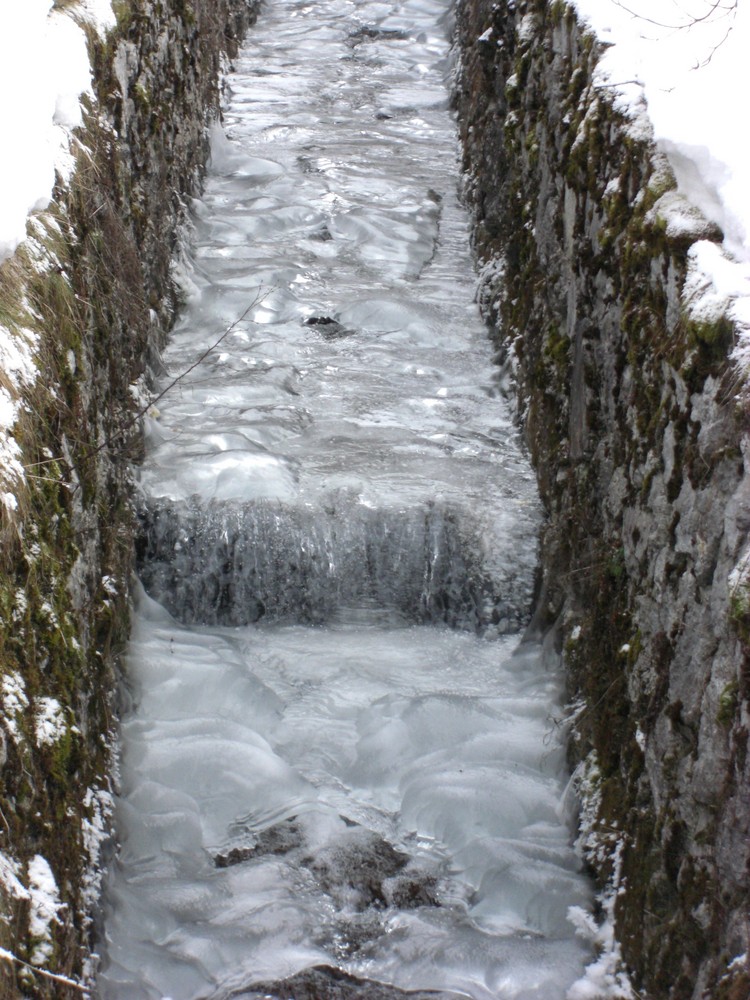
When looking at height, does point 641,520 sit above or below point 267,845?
above

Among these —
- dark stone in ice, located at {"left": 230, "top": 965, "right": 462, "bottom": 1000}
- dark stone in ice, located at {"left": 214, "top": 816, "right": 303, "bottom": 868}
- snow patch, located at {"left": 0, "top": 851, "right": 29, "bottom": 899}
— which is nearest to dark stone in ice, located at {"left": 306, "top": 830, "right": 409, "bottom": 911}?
dark stone in ice, located at {"left": 214, "top": 816, "right": 303, "bottom": 868}

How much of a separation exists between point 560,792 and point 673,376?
5.17ft

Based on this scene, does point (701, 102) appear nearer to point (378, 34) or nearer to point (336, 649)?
point (336, 649)

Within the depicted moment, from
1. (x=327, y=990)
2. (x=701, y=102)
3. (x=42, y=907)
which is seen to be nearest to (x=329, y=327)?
(x=701, y=102)

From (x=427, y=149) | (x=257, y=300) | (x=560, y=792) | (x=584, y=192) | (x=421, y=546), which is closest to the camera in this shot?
(x=560, y=792)

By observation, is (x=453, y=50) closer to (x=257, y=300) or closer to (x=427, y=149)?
(x=427, y=149)

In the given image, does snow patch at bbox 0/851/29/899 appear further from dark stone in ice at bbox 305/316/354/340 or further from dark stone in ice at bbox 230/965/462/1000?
dark stone in ice at bbox 305/316/354/340

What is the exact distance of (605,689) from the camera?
335cm

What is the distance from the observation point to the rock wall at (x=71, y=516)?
242 cm

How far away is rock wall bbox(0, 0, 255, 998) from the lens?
2.42m

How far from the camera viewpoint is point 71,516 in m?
3.21

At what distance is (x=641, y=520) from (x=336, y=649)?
1761mm

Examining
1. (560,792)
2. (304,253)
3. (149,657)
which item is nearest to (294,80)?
(304,253)

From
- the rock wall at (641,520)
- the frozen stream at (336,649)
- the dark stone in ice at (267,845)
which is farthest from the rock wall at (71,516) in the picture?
the rock wall at (641,520)
